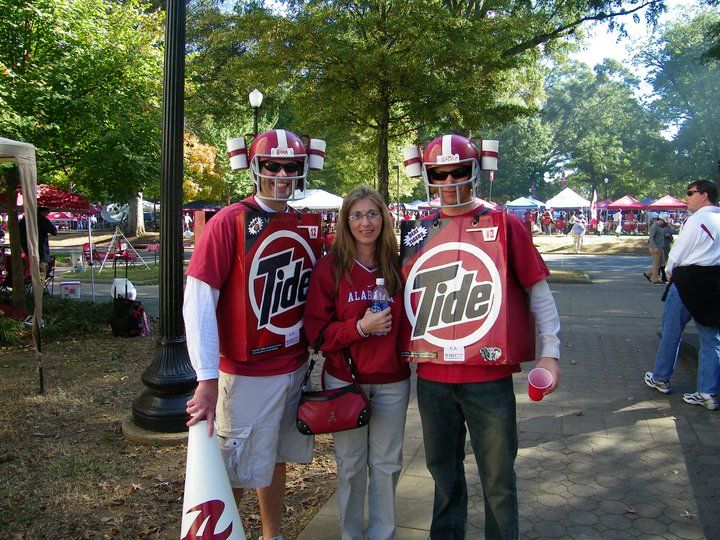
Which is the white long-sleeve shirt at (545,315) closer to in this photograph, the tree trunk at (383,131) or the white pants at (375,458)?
the white pants at (375,458)

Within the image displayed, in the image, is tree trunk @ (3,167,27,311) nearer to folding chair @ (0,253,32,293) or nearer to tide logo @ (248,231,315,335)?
folding chair @ (0,253,32,293)

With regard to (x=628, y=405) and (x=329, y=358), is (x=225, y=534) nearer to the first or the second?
(x=329, y=358)

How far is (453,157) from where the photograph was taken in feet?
7.91

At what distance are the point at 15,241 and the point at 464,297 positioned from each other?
8761 mm

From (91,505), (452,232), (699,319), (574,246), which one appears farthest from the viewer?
(574,246)

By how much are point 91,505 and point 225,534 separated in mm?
1695

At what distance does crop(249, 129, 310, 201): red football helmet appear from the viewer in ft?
8.72

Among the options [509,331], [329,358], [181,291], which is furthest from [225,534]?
[181,291]

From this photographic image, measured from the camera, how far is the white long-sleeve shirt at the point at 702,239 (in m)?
4.86

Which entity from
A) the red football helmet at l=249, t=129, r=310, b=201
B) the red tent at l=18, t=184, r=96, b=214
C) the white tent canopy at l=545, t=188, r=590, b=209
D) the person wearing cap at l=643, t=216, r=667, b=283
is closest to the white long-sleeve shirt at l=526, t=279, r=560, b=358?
the red football helmet at l=249, t=129, r=310, b=201

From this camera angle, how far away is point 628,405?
5191 mm

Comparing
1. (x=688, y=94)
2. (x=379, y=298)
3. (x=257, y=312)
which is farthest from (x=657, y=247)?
(x=688, y=94)

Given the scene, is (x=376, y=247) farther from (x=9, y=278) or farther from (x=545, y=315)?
(x=9, y=278)

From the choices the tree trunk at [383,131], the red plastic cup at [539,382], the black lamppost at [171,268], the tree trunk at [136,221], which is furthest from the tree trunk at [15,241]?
the tree trunk at [136,221]
